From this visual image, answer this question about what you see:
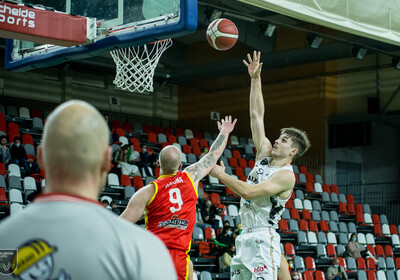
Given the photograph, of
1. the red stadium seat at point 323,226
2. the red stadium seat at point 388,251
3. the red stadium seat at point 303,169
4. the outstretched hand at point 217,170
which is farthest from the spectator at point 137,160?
the outstretched hand at point 217,170

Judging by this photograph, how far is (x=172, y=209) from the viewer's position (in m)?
5.28

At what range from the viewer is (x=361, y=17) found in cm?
1009

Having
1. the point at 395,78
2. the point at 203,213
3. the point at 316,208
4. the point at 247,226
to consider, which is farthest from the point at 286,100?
the point at 247,226

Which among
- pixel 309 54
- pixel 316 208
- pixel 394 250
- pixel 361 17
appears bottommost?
pixel 394 250

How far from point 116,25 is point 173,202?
8.09 ft

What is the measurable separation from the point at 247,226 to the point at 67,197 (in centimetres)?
443

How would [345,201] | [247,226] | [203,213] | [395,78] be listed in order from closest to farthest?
[247,226] < [203,213] < [345,201] < [395,78]

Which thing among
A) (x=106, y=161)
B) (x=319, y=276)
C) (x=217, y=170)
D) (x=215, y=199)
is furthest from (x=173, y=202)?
(x=215, y=199)

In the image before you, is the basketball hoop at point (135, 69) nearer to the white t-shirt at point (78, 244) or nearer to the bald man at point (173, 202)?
the bald man at point (173, 202)

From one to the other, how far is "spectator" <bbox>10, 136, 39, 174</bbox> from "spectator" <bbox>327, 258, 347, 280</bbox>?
7.48 metres

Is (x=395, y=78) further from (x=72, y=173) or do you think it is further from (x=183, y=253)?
(x=72, y=173)

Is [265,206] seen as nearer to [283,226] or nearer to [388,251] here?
[283,226]

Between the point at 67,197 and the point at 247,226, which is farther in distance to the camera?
the point at 247,226

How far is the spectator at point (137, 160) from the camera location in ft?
52.1
